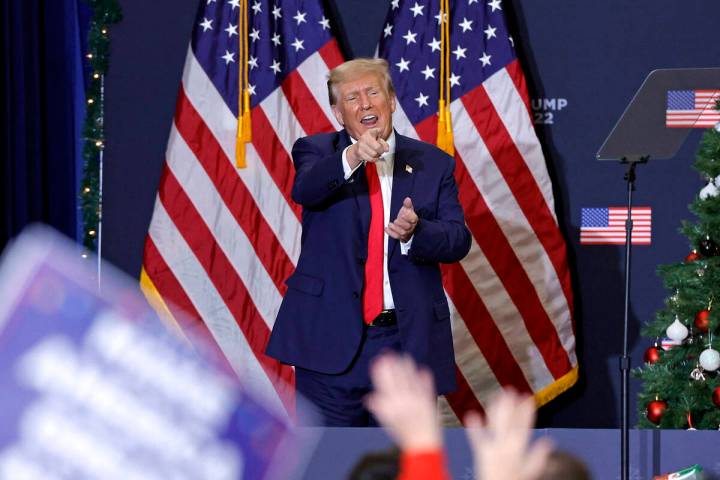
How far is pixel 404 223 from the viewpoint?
8.68ft

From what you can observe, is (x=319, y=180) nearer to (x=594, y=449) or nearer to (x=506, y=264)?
(x=594, y=449)

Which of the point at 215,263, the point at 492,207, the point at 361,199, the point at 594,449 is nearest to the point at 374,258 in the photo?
the point at 361,199

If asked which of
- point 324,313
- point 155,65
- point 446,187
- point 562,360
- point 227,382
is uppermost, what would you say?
point 155,65

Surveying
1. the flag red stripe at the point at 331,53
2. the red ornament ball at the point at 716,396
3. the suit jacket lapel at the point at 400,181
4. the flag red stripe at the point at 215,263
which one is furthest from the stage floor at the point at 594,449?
the flag red stripe at the point at 331,53

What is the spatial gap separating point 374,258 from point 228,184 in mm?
1997

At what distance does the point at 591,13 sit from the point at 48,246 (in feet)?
15.0

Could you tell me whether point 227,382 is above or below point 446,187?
below

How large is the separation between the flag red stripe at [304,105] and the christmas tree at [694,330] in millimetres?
1783

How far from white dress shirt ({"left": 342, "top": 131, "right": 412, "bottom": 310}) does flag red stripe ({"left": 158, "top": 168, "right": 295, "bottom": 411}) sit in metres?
1.90

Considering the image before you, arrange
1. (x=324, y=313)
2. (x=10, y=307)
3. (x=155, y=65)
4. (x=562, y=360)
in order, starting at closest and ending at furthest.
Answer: (x=10, y=307) → (x=324, y=313) → (x=562, y=360) → (x=155, y=65)

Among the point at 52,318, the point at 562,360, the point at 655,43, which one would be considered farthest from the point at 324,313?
the point at 655,43

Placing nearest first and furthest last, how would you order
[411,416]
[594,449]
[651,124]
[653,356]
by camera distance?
[411,416]
[594,449]
[651,124]
[653,356]

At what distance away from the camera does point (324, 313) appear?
9.68 ft

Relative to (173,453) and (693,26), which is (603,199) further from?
(173,453)
